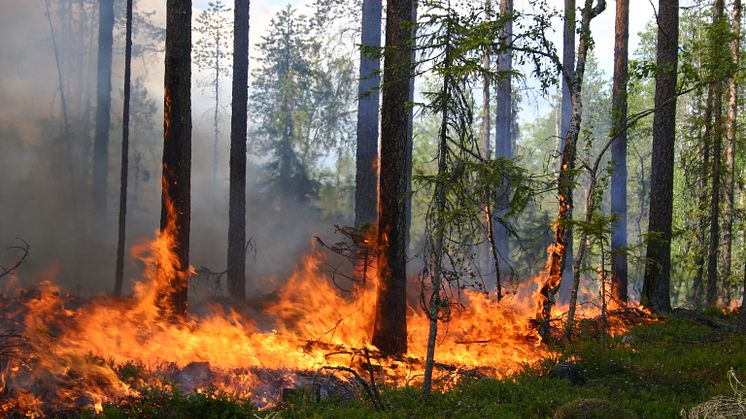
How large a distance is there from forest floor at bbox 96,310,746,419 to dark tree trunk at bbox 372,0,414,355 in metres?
2.11

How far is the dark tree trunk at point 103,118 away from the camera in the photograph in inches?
1124

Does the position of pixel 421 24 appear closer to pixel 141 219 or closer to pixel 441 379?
pixel 441 379

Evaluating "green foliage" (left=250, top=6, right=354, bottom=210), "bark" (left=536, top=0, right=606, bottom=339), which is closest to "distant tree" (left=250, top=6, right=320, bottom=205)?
"green foliage" (left=250, top=6, right=354, bottom=210)

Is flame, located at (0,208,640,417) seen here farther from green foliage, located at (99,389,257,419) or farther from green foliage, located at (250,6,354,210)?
green foliage, located at (250,6,354,210)

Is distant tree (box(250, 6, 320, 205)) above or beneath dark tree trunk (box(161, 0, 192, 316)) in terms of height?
above

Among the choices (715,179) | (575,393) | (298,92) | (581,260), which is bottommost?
(575,393)

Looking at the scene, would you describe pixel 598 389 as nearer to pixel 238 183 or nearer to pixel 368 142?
pixel 238 183

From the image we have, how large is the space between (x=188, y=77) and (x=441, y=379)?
7609 millimetres

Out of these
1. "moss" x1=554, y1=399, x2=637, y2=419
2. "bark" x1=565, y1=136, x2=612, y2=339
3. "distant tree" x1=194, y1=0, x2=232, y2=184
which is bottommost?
"moss" x1=554, y1=399, x2=637, y2=419

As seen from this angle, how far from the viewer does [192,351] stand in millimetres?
10211

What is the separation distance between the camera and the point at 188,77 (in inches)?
466

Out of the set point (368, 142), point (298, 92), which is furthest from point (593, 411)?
point (298, 92)

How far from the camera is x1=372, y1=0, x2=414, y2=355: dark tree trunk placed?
35.3 feet

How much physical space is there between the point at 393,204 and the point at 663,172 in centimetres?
825
